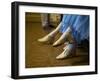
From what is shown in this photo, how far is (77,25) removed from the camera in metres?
1.81

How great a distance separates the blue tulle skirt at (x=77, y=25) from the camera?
176 centimetres

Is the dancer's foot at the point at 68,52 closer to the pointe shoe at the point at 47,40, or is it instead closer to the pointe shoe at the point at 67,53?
the pointe shoe at the point at 67,53

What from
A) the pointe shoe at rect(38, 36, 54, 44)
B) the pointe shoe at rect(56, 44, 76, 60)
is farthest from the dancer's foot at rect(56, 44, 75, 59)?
the pointe shoe at rect(38, 36, 54, 44)

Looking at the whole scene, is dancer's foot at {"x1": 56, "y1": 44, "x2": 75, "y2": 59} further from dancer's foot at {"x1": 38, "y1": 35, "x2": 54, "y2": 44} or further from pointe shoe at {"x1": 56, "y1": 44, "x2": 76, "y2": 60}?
dancer's foot at {"x1": 38, "y1": 35, "x2": 54, "y2": 44}

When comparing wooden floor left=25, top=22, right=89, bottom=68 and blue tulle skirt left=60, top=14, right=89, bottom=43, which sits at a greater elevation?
blue tulle skirt left=60, top=14, right=89, bottom=43

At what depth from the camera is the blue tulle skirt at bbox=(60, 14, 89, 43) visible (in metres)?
1.76

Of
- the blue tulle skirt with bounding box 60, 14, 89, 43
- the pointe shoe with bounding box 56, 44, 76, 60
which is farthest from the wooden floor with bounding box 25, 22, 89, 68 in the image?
the blue tulle skirt with bounding box 60, 14, 89, 43

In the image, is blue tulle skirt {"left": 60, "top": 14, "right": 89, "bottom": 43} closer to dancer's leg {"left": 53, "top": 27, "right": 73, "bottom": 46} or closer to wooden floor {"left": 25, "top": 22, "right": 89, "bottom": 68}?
dancer's leg {"left": 53, "top": 27, "right": 73, "bottom": 46}

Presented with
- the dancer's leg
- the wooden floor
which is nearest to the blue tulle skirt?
the dancer's leg

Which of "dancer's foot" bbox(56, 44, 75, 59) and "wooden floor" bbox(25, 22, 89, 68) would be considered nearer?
"wooden floor" bbox(25, 22, 89, 68)

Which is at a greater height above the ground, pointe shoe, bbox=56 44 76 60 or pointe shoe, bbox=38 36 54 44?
pointe shoe, bbox=38 36 54 44

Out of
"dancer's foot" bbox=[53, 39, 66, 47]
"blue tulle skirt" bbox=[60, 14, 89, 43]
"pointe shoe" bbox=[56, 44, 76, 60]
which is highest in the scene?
"blue tulle skirt" bbox=[60, 14, 89, 43]

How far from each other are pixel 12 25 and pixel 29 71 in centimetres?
29

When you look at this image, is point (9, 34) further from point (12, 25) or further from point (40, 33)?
point (40, 33)
